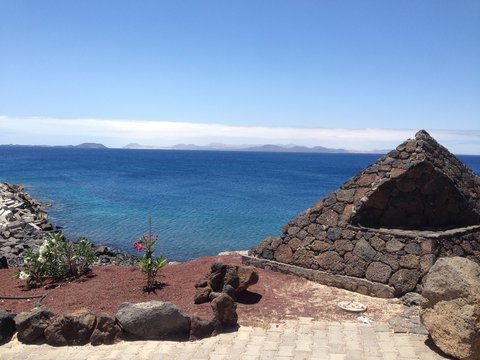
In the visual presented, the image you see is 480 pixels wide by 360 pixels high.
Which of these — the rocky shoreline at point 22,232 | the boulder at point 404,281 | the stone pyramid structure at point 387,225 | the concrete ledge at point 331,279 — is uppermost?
the stone pyramid structure at point 387,225

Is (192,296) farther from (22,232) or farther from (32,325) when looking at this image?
(22,232)

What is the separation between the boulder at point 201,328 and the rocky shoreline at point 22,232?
9.72 m

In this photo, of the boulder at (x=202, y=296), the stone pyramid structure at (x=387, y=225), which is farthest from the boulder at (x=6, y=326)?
the stone pyramid structure at (x=387, y=225)

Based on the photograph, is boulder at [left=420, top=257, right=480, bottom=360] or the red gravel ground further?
the red gravel ground

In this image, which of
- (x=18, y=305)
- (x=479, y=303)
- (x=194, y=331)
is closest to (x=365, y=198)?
(x=479, y=303)

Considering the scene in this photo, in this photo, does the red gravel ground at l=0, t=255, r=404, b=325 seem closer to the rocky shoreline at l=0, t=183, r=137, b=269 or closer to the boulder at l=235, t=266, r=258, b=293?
the boulder at l=235, t=266, r=258, b=293

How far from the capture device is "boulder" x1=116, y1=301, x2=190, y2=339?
9.48 m

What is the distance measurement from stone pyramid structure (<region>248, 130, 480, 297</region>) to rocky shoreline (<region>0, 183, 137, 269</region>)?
10.3 metres

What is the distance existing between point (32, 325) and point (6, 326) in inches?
25.1

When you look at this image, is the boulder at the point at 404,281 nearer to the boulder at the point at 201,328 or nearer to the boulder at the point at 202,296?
the boulder at the point at 202,296

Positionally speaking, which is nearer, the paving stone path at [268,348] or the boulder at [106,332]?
the paving stone path at [268,348]

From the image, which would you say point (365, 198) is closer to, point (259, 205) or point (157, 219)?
Result: point (157, 219)

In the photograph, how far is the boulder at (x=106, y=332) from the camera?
30.9 ft

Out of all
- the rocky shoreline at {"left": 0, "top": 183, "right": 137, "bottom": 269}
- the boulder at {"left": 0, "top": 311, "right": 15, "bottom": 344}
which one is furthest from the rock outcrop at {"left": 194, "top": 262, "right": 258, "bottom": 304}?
the rocky shoreline at {"left": 0, "top": 183, "right": 137, "bottom": 269}
